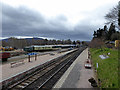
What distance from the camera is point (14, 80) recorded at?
9812 mm

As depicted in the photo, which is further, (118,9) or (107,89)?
(118,9)

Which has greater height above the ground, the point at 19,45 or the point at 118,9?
the point at 118,9

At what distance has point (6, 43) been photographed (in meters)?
85.2

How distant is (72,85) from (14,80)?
710 centimetres

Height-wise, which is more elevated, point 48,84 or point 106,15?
point 106,15

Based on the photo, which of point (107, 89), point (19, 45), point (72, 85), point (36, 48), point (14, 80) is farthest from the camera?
point (19, 45)

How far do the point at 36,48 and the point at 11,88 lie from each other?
3319 centimetres

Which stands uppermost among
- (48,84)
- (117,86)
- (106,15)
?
(106,15)

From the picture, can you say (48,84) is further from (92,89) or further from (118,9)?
(118,9)

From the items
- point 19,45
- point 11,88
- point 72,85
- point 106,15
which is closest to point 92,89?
point 72,85

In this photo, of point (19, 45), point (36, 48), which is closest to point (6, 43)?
point (19, 45)

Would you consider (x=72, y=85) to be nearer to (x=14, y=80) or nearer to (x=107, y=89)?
(x=107, y=89)

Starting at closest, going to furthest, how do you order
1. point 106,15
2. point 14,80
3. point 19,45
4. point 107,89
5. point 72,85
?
point 107,89 → point 72,85 → point 14,80 → point 106,15 → point 19,45

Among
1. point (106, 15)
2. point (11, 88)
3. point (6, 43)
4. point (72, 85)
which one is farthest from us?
point (6, 43)
